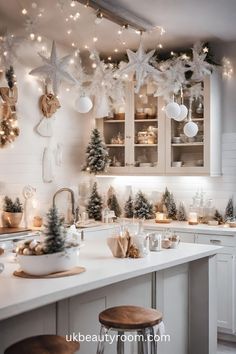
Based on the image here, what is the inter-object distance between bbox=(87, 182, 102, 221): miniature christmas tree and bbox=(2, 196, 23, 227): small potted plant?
119cm

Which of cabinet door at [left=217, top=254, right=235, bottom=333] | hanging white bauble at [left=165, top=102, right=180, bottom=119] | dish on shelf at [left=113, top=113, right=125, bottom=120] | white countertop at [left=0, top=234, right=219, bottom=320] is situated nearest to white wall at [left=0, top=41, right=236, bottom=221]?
dish on shelf at [left=113, top=113, right=125, bottom=120]

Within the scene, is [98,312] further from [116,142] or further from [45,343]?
[116,142]

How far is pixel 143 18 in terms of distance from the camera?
14.2 ft

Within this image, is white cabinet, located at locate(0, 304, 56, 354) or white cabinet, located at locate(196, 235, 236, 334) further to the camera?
white cabinet, located at locate(196, 235, 236, 334)

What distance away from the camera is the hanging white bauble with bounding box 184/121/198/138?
4879 millimetres

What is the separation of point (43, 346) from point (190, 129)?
10.3 ft

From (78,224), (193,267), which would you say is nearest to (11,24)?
(78,224)

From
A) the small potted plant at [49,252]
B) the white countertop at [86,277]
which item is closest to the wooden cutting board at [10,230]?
the white countertop at [86,277]

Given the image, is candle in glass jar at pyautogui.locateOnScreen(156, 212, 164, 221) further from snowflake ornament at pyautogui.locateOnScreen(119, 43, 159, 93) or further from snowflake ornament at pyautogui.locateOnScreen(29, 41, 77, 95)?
snowflake ornament at pyautogui.locateOnScreen(29, 41, 77, 95)

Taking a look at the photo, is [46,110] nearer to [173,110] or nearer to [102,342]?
[173,110]

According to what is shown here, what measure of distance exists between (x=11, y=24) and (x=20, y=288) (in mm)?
3120

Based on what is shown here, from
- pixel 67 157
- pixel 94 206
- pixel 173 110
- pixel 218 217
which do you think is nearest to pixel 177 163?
pixel 218 217

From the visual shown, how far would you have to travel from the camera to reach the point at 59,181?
541 cm

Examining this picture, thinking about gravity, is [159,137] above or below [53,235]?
above
